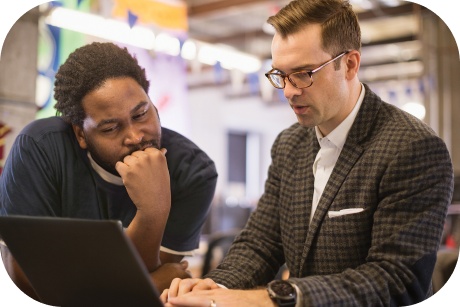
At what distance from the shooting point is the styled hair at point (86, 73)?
1471 mm

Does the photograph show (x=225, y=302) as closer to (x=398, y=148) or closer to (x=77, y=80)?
(x=398, y=148)

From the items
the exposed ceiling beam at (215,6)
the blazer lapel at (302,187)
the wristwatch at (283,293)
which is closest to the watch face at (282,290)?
the wristwatch at (283,293)

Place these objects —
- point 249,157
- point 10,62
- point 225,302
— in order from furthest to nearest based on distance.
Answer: point 249,157, point 10,62, point 225,302

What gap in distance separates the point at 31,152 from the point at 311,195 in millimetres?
713

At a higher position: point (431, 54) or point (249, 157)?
point (431, 54)

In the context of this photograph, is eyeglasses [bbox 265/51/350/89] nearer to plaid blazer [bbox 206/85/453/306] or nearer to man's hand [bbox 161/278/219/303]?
plaid blazer [bbox 206/85/453/306]

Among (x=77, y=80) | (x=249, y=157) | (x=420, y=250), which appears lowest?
(x=249, y=157)

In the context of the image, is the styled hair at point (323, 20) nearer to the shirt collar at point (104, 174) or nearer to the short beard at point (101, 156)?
the short beard at point (101, 156)

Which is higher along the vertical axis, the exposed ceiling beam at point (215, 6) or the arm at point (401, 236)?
the exposed ceiling beam at point (215, 6)

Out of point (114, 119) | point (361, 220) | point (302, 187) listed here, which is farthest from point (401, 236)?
point (114, 119)

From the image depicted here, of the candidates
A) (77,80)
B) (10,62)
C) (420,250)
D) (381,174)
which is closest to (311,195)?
(381,174)

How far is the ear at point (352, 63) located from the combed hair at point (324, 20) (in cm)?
2

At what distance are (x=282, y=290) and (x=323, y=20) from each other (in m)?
0.64

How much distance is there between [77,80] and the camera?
149cm
